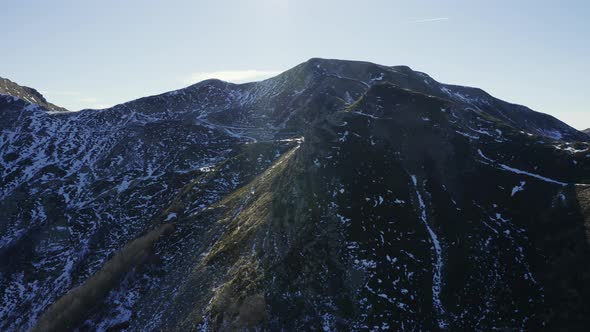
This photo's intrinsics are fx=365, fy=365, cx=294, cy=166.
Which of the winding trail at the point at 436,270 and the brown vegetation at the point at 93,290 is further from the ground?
the winding trail at the point at 436,270

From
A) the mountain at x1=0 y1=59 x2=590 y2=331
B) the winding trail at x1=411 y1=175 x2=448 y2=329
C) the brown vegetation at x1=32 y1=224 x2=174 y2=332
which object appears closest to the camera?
the winding trail at x1=411 y1=175 x2=448 y2=329

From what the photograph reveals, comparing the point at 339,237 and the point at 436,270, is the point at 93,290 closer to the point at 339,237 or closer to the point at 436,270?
the point at 339,237

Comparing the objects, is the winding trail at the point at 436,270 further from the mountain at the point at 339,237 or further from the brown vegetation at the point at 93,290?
the brown vegetation at the point at 93,290

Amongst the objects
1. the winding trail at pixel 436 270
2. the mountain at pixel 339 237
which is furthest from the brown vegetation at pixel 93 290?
the winding trail at pixel 436 270

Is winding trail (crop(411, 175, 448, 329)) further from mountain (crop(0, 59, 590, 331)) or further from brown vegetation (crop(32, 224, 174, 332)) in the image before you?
brown vegetation (crop(32, 224, 174, 332))

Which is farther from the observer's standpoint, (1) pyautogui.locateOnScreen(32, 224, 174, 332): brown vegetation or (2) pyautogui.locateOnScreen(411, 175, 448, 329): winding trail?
(1) pyautogui.locateOnScreen(32, 224, 174, 332): brown vegetation

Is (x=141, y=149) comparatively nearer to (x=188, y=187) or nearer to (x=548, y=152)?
(x=188, y=187)

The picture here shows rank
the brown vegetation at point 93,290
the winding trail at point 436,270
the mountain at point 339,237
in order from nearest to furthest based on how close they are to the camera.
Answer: the winding trail at point 436,270
the mountain at point 339,237
the brown vegetation at point 93,290

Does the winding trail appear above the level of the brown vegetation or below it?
above

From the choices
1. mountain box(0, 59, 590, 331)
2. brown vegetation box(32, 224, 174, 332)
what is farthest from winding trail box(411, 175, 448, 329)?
brown vegetation box(32, 224, 174, 332)
